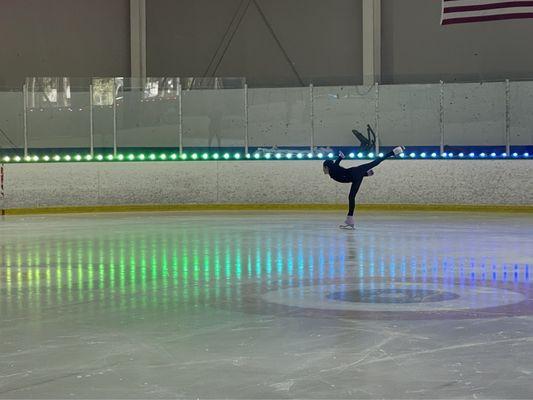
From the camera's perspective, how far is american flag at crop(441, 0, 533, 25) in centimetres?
1438

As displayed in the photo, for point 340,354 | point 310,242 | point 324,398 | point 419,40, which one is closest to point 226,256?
point 310,242

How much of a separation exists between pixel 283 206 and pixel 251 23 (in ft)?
17.3

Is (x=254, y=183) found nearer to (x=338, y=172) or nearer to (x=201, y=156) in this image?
(x=201, y=156)

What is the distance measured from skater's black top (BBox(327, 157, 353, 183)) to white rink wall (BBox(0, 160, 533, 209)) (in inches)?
163

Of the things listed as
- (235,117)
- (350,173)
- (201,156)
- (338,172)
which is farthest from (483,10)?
(201,156)

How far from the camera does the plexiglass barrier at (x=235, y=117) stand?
1873 cm

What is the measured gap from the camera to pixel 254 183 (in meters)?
18.9

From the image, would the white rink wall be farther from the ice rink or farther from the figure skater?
the ice rink

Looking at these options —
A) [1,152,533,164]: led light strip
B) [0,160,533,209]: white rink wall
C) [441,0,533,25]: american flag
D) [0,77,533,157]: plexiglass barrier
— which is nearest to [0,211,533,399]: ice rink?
[441,0,533,25]: american flag

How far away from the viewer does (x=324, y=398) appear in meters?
4.23

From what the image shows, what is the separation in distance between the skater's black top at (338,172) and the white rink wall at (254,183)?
413 cm

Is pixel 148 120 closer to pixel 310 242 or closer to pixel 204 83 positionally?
pixel 204 83

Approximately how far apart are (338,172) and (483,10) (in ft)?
10.9

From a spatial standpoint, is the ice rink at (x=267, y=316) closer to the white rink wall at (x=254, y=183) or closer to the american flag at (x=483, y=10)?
the american flag at (x=483, y=10)
